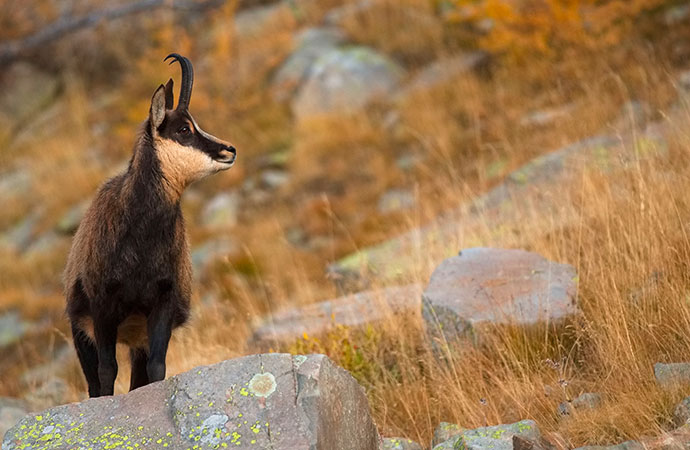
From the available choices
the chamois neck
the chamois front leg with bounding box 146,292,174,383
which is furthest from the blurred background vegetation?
the chamois neck

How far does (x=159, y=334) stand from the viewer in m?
4.47

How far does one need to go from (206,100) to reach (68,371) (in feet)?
24.2

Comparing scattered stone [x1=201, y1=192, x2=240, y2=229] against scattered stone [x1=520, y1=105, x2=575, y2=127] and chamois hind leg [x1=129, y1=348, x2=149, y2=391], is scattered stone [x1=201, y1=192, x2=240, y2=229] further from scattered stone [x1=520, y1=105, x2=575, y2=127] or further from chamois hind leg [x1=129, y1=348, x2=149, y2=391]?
chamois hind leg [x1=129, y1=348, x2=149, y2=391]

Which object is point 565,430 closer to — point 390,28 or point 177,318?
point 177,318

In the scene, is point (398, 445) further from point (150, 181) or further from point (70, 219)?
point (70, 219)

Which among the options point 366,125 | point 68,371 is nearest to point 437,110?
point 366,125

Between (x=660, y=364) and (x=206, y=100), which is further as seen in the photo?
(x=206, y=100)

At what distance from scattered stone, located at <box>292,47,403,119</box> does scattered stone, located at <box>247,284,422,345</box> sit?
25.0 feet

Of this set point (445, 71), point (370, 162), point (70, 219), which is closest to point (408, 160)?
point (370, 162)

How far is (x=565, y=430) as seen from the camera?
4012 mm

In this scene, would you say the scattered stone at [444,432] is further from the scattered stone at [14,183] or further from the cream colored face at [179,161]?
the scattered stone at [14,183]

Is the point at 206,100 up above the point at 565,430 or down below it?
above

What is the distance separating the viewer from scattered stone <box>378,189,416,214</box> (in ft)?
38.9

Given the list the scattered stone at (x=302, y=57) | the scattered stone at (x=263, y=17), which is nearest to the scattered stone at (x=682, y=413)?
the scattered stone at (x=302, y=57)
